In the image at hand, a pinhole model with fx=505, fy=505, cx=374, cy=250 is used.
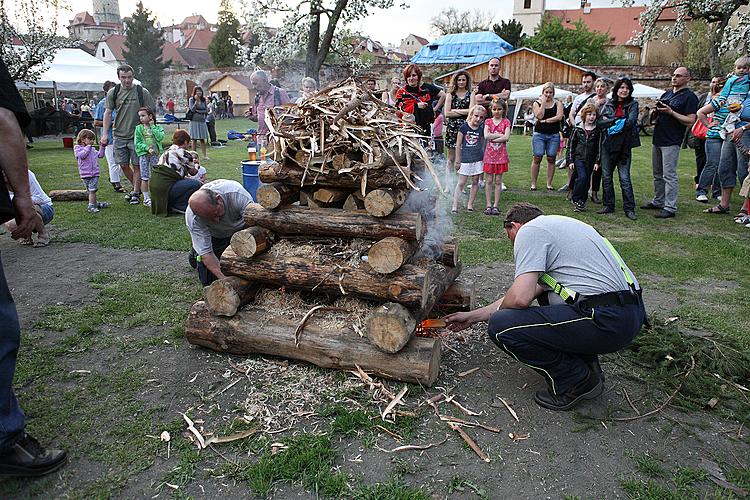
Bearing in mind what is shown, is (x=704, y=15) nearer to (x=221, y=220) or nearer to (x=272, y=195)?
(x=221, y=220)

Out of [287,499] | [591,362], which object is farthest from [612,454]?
[287,499]

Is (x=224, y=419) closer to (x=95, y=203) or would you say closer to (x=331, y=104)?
(x=331, y=104)

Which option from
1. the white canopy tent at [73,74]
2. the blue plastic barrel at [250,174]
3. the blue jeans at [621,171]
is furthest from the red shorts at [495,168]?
the white canopy tent at [73,74]

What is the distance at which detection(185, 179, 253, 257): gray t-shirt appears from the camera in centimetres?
455

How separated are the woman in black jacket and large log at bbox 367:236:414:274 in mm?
6133

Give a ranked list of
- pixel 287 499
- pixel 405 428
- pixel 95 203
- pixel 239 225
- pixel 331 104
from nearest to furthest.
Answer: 1. pixel 287 499
2. pixel 405 428
3. pixel 331 104
4. pixel 239 225
5. pixel 95 203

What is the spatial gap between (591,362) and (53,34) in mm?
24457

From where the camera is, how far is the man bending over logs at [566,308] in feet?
10.1

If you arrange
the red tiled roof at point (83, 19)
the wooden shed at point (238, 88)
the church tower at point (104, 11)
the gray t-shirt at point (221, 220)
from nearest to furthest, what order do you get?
the gray t-shirt at point (221, 220) < the wooden shed at point (238, 88) < the red tiled roof at point (83, 19) < the church tower at point (104, 11)

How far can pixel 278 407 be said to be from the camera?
329 centimetres

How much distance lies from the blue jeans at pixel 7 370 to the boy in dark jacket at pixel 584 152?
26.5 feet

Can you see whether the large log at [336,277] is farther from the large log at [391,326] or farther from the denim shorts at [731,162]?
the denim shorts at [731,162]

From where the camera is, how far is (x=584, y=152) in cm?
853

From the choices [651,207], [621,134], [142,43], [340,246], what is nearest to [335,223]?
[340,246]
